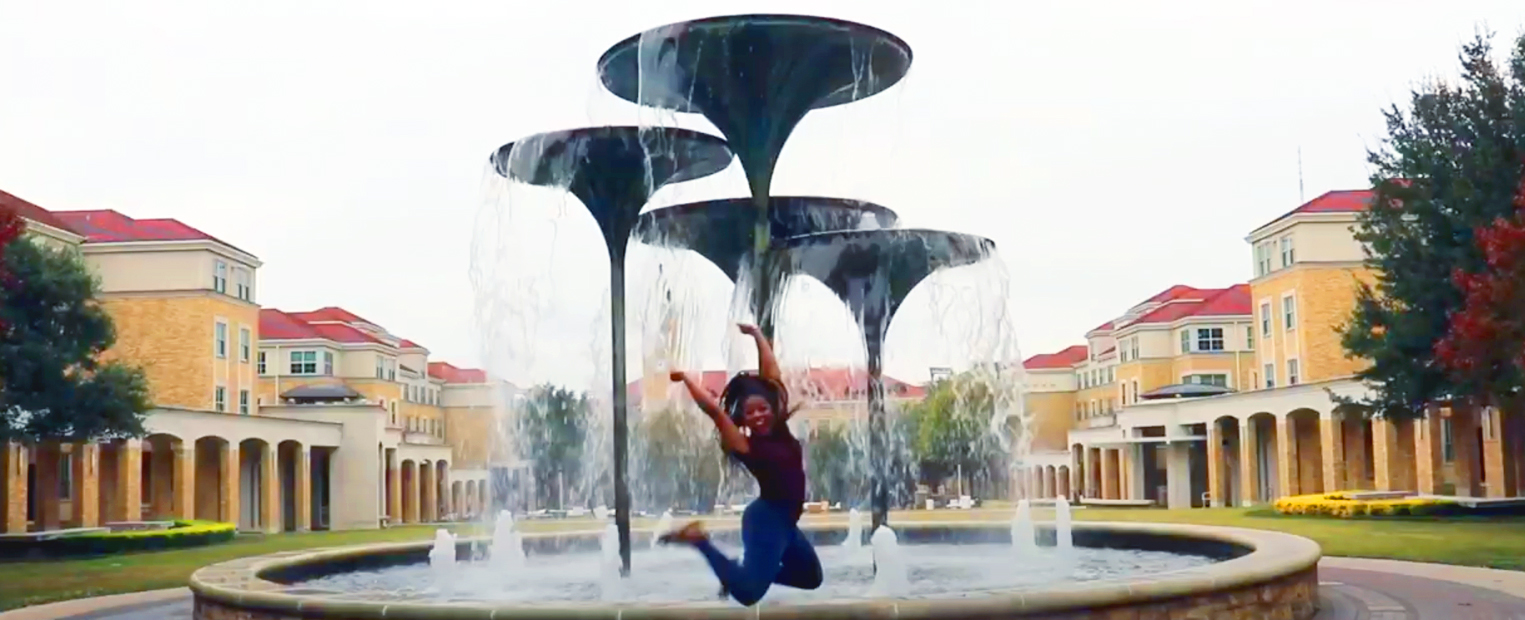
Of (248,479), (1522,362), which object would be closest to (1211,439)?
(1522,362)

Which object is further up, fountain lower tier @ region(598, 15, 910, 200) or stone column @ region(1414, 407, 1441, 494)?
fountain lower tier @ region(598, 15, 910, 200)

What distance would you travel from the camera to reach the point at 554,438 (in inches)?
3428

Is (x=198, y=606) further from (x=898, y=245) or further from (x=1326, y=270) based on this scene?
(x=1326, y=270)

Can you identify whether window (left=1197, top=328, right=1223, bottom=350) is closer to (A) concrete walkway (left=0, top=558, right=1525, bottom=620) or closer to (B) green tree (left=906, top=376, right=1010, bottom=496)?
(B) green tree (left=906, top=376, right=1010, bottom=496)

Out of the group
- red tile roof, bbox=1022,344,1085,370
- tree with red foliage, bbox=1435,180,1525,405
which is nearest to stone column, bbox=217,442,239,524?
tree with red foliage, bbox=1435,180,1525,405

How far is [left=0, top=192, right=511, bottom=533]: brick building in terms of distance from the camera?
40312 mm

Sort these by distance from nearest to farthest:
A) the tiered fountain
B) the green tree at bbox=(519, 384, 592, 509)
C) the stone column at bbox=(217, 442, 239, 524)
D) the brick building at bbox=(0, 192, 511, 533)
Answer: the tiered fountain < the brick building at bbox=(0, 192, 511, 533) < the stone column at bbox=(217, 442, 239, 524) < the green tree at bbox=(519, 384, 592, 509)

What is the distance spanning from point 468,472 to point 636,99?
234ft

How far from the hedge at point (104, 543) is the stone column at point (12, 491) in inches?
215

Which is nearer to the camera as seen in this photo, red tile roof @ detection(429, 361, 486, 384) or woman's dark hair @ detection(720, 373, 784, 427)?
woman's dark hair @ detection(720, 373, 784, 427)

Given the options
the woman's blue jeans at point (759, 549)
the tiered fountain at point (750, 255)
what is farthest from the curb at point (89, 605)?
the woman's blue jeans at point (759, 549)

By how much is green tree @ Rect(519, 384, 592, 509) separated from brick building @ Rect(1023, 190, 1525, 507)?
2745 cm

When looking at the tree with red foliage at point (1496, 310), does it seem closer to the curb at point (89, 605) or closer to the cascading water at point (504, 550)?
the cascading water at point (504, 550)

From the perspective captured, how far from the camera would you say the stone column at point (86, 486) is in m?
40.1
